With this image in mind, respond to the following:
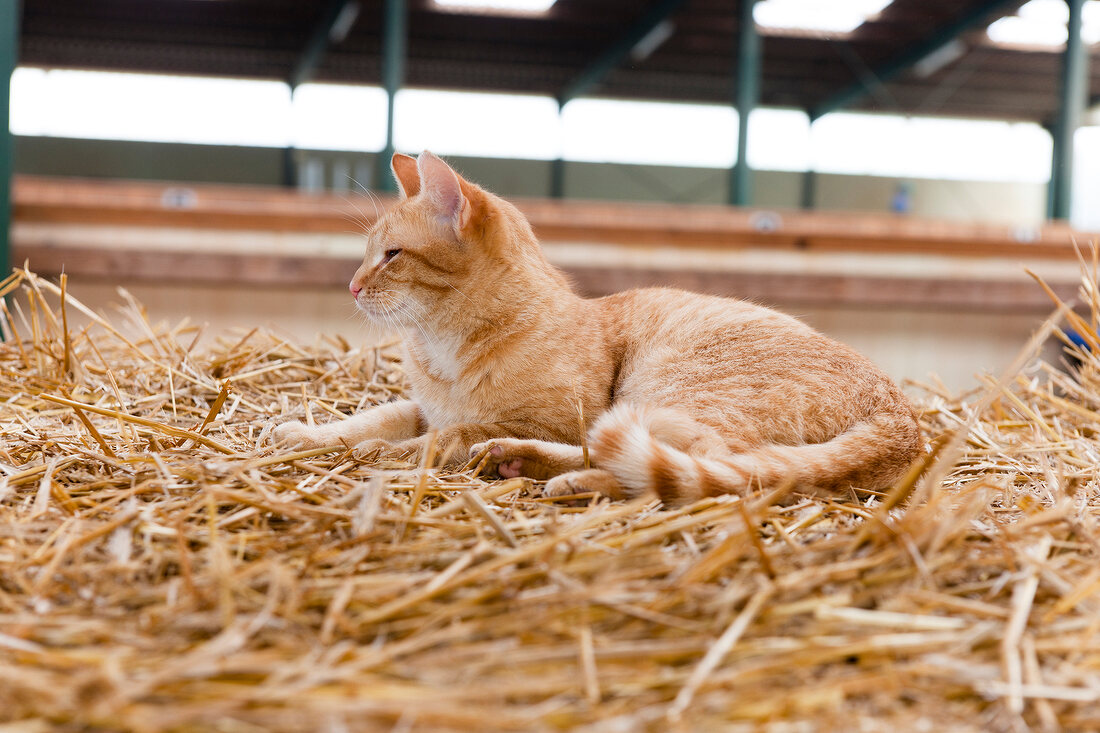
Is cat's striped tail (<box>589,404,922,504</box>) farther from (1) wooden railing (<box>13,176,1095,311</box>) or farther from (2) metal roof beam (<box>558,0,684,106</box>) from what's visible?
(2) metal roof beam (<box>558,0,684,106</box>)

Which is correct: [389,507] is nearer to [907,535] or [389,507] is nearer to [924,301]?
[907,535]

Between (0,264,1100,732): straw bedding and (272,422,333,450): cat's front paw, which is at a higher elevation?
(272,422,333,450): cat's front paw

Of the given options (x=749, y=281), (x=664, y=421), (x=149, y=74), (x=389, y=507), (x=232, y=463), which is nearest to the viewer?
(x=389, y=507)

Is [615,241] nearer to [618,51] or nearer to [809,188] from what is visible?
[618,51]

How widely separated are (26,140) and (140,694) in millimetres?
13556

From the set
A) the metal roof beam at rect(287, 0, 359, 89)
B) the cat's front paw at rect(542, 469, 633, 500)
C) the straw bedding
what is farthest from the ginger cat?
the metal roof beam at rect(287, 0, 359, 89)

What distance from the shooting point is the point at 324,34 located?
9.82 metres

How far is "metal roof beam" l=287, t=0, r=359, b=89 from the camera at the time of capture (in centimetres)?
941

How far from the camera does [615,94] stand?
13180 millimetres

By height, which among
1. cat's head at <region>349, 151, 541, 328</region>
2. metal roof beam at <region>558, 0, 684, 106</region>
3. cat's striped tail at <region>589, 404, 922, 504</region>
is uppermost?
metal roof beam at <region>558, 0, 684, 106</region>

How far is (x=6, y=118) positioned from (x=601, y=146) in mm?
10393

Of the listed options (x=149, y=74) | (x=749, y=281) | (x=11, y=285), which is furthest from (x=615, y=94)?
(x=11, y=285)

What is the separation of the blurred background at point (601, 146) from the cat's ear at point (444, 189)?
27.2 inches

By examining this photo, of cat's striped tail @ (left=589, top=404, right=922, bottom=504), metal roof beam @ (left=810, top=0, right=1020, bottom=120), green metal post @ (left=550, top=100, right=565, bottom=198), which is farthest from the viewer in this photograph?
green metal post @ (left=550, top=100, right=565, bottom=198)
